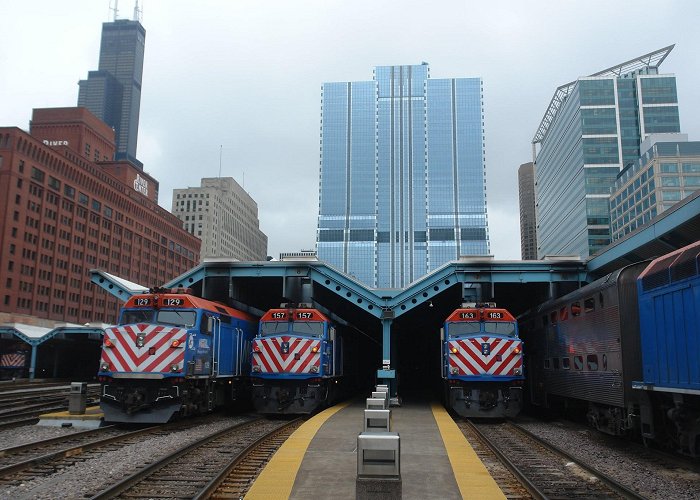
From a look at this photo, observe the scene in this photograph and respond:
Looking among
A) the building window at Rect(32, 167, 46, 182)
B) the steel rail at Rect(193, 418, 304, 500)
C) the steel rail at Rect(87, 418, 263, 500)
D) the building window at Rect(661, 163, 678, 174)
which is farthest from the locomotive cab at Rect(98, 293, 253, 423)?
the building window at Rect(661, 163, 678, 174)

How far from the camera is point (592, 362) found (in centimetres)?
1405

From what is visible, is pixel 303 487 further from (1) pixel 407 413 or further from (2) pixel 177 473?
(1) pixel 407 413

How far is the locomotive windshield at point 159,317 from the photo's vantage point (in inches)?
643

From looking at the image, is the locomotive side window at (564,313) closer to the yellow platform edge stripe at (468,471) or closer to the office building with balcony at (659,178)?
the yellow platform edge stripe at (468,471)

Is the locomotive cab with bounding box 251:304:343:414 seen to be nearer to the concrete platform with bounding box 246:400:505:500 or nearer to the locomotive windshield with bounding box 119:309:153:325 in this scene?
the concrete platform with bounding box 246:400:505:500

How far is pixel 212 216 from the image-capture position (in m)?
176

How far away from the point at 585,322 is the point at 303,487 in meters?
9.18

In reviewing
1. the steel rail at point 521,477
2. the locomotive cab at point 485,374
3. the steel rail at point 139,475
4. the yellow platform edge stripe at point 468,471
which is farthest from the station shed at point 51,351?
the steel rail at point 521,477

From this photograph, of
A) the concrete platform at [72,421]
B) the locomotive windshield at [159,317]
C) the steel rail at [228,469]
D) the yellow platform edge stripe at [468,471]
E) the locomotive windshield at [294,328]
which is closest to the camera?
the steel rail at [228,469]

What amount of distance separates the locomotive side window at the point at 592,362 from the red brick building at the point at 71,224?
6124cm

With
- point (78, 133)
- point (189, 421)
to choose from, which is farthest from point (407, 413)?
point (78, 133)

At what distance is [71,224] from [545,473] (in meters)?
99.9

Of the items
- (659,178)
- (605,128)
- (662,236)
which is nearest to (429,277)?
(662,236)

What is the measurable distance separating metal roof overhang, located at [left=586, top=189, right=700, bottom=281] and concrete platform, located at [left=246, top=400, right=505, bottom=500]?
788 centimetres
